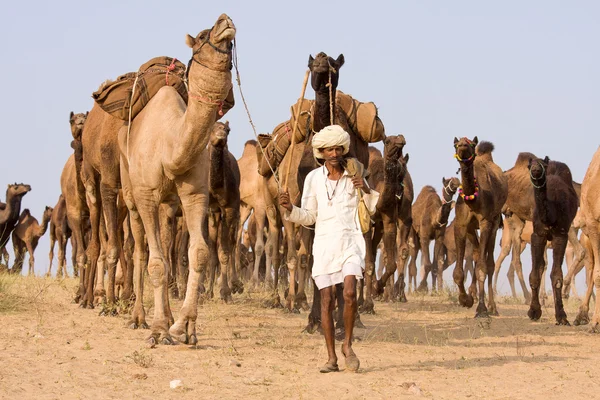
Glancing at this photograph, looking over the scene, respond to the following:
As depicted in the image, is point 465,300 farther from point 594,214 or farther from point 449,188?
point 449,188

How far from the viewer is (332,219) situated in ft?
27.8

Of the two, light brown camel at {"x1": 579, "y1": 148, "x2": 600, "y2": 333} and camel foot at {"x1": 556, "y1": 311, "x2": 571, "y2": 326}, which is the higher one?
light brown camel at {"x1": 579, "y1": 148, "x2": 600, "y2": 333}

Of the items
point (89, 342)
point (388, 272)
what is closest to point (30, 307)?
point (89, 342)

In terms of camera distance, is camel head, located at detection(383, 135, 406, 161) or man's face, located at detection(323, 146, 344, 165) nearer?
man's face, located at detection(323, 146, 344, 165)

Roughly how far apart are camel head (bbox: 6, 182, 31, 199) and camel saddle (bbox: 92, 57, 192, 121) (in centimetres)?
1956

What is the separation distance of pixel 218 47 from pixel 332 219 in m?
1.71

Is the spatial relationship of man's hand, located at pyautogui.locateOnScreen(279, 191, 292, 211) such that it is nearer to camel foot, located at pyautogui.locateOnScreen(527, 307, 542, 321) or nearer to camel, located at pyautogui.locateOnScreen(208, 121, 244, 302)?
camel, located at pyautogui.locateOnScreen(208, 121, 244, 302)

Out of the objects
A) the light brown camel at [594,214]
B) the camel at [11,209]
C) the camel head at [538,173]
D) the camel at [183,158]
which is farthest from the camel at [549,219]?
the camel at [11,209]

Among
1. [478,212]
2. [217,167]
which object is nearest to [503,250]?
[478,212]

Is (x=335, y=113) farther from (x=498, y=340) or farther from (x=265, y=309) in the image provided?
(x=265, y=309)

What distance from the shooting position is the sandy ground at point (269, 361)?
7602 millimetres

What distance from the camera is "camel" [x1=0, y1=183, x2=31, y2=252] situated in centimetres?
2909

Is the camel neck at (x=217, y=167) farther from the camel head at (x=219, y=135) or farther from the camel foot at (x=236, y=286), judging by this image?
the camel foot at (x=236, y=286)

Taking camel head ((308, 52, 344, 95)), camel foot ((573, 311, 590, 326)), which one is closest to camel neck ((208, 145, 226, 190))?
camel head ((308, 52, 344, 95))
